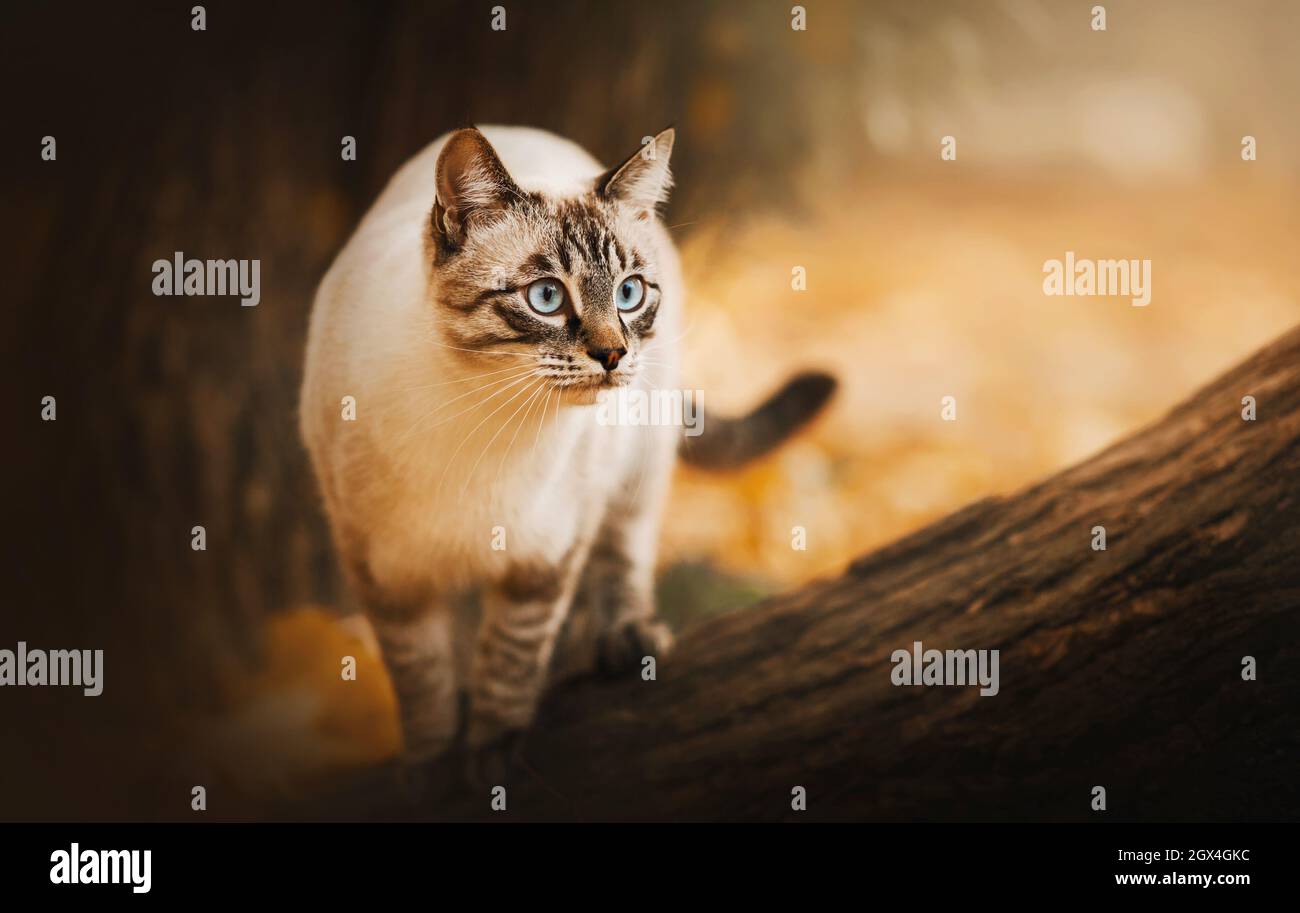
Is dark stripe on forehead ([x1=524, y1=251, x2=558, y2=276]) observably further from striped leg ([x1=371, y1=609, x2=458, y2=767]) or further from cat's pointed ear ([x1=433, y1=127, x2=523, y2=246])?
striped leg ([x1=371, y1=609, x2=458, y2=767])

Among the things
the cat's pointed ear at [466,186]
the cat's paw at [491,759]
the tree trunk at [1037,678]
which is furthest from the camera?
the cat's paw at [491,759]

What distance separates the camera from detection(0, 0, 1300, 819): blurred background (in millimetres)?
2830

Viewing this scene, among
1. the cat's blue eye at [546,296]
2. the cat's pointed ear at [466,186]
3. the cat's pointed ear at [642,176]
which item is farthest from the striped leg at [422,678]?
the cat's pointed ear at [642,176]

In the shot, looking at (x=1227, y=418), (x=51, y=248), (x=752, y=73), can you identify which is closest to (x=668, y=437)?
(x=752, y=73)

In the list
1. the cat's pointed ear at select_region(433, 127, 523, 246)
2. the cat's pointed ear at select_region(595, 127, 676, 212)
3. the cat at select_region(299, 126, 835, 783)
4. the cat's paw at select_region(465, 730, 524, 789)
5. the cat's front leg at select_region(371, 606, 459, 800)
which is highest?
the cat's pointed ear at select_region(595, 127, 676, 212)

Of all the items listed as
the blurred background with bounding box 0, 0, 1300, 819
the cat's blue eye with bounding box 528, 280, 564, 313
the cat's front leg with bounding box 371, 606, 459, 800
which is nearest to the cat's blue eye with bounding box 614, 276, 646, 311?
the cat's blue eye with bounding box 528, 280, 564, 313

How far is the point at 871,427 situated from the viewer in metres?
2.93

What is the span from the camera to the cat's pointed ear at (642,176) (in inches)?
92.4

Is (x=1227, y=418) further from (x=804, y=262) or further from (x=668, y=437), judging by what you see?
(x=668, y=437)

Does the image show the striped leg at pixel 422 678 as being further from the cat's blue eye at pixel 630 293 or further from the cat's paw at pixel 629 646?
the cat's blue eye at pixel 630 293

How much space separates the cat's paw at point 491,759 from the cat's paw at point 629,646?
0.89 ft

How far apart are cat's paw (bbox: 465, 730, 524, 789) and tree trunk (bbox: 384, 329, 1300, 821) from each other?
0.05m

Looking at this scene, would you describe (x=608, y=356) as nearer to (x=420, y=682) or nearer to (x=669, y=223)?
(x=669, y=223)

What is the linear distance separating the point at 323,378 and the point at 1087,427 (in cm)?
187
